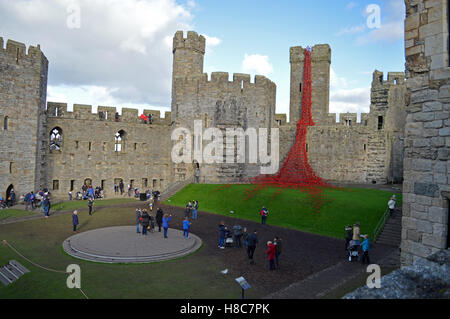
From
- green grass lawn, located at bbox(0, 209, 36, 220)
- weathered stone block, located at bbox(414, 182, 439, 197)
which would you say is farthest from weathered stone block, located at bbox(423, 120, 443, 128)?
green grass lawn, located at bbox(0, 209, 36, 220)

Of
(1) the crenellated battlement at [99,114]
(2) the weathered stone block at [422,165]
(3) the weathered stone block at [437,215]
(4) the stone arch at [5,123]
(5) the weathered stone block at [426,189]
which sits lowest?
(3) the weathered stone block at [437,215]

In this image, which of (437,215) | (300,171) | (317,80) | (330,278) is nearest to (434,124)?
(437,215)

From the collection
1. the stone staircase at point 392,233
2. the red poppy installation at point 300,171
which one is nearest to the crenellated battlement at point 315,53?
the red poppy installation at point 300,171

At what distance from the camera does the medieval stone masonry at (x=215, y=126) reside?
29.8 m

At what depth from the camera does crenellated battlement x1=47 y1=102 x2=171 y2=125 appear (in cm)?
2994

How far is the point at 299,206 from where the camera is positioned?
2039 cm

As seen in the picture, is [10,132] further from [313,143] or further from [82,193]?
[313,143]

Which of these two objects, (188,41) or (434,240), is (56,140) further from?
(434,240)

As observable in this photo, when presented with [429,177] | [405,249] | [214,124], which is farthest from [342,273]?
[214,124]

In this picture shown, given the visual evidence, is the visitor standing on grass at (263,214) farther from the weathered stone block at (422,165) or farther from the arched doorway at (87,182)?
the arched doorway at (87,182)

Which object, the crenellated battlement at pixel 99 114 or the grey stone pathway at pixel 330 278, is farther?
the crenellated battlement at pixel 99 114

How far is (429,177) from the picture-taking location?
691 centimetres

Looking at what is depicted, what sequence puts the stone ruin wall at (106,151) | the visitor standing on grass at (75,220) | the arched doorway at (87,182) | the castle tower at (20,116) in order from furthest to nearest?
the arched doorway at (87,182) < the stone ruin wall at (106,151) < the castle tower at (20,116) < the visitor standing on grass at (75,220)

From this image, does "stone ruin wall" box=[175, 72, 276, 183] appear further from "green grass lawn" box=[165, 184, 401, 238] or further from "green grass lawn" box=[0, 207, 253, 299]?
"green grass lawn" box=[0, 207, 253, 299]
